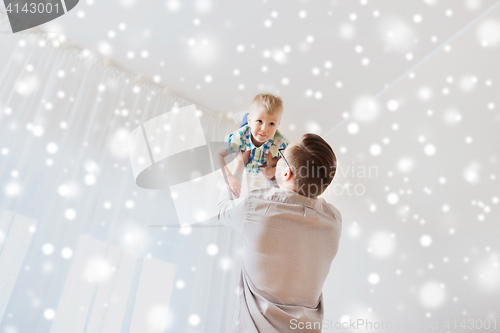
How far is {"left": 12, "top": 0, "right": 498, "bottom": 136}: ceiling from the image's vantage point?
172cm

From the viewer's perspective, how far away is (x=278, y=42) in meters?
1.92

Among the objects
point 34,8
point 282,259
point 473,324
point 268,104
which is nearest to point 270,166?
point 268,104

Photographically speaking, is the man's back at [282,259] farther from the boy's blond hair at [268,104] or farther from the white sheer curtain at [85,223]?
the white sheer curtain at [85,223]

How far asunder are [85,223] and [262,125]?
112 cm

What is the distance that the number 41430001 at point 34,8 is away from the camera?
1.88 meters

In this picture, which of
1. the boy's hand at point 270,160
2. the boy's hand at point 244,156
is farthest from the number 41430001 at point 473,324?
the boy's hand at point 244,156

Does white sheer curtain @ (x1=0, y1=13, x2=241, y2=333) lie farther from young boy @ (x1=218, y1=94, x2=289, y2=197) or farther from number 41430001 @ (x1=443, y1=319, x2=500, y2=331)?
number 41430001 @ (x1=443, y1=319, x2=500, y2=331)

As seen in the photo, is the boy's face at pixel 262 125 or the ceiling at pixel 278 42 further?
the ceiling at pixel 278 42

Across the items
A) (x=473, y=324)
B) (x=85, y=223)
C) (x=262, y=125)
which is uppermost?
(x=262, y=125)

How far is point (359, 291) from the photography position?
1.84 m

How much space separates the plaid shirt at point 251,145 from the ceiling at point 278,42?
0.72 meters

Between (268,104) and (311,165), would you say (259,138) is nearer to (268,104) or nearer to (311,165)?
(268,104)

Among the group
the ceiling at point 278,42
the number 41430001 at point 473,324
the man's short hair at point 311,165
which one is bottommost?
the number 41430001 at point 473,324

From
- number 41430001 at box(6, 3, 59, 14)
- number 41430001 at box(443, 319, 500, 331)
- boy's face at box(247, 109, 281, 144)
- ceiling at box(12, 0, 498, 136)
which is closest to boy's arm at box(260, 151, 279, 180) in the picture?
boy's face at box(247, 109, 281, 144)
